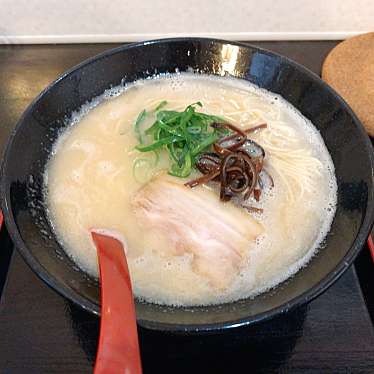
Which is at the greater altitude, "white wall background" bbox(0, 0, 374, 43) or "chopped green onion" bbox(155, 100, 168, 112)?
"white wall background" bbox(0, 0, 374, 43)

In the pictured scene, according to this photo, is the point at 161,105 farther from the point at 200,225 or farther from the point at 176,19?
the point at 176,19

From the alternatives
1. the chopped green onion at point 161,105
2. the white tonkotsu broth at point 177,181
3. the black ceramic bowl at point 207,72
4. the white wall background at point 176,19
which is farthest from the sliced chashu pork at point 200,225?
the white wall background at point 176,19

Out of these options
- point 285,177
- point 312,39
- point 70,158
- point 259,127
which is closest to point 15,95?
point 70,158

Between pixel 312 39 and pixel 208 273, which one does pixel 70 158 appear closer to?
pixel 208 273

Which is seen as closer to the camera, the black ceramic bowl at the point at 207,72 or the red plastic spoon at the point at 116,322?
the red plastic spoon at the point at 116,322

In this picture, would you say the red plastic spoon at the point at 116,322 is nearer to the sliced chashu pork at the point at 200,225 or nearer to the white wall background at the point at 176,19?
the sliced chashu pork at the point at 200,225

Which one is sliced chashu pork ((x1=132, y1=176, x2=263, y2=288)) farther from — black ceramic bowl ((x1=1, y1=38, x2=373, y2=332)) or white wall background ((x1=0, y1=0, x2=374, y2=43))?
white wall background ((x1=0, y1=0, x2=374, y2=43))

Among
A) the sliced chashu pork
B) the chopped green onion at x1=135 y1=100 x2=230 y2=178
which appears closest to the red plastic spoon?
the sliced chashu pork
